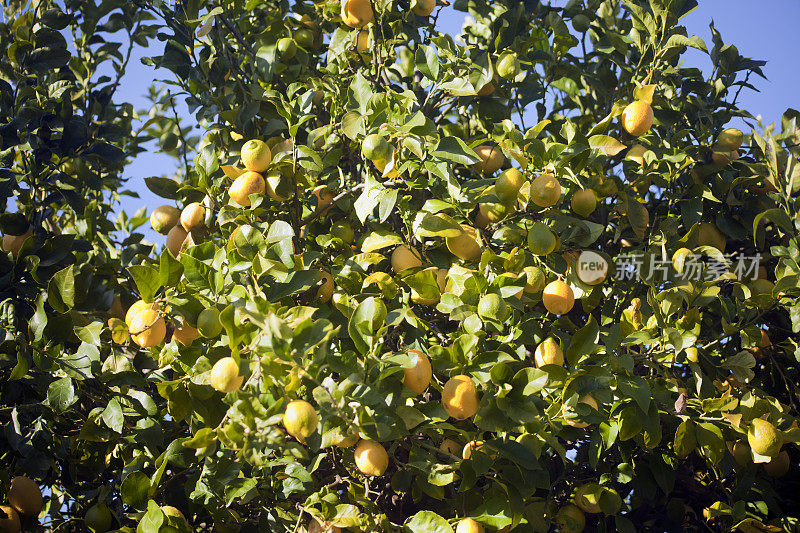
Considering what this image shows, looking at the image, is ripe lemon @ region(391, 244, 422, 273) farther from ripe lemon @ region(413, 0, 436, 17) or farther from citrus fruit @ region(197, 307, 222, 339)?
ripe lemon @ region(413, 0, 436, 17)

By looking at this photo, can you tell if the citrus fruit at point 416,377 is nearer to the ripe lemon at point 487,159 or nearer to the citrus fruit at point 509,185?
the citrus fruit at point 509,185

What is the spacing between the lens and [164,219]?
1.92 meters

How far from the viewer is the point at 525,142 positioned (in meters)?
1.70

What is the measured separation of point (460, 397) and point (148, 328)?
0.67 meters

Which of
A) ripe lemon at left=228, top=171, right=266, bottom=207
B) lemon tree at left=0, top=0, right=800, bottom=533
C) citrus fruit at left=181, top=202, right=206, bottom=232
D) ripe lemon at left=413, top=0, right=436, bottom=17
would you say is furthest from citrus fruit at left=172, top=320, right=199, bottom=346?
ripe lemon at left=413, top=0, right=436, bottom=17

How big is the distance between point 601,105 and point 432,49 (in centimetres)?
89

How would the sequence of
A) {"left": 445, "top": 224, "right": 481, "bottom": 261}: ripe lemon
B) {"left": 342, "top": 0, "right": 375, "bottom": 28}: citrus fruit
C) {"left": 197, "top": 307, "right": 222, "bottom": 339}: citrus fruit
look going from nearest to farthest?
{"left": 197, "top": 307, "right": 222, "bottom": 339}: citrus fruit → {"left": 445, "top": 224, "right": 481, "bottom": 261}: ripe lemon → {"left": 342, "top": 0, "right": 375, "bottom": 28}: citrus fruit

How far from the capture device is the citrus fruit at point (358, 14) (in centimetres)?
177

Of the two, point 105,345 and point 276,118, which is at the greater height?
point 276,118

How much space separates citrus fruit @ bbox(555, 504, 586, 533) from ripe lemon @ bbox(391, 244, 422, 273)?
0.75m

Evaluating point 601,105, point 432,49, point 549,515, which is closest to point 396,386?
point 549,515

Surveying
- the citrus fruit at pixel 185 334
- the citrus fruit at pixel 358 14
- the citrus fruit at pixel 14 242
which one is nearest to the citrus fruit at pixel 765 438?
the citrus fruit at pixel 185 334

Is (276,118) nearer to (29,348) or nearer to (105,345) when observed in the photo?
(105,345)

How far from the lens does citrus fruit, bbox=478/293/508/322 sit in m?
1.34
